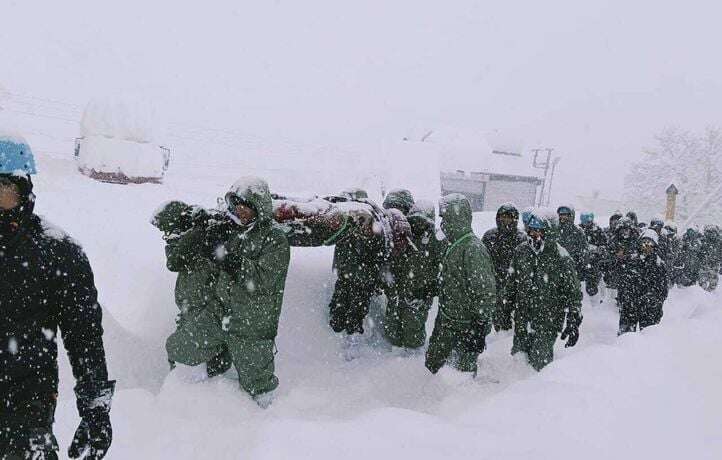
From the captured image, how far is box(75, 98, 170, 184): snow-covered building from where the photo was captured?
31.9 ft

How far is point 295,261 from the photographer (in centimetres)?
529

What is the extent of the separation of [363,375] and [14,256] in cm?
342

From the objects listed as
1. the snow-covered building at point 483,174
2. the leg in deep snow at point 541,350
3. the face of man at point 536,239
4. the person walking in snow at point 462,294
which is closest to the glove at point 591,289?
the leg in deep snow at point 541,350

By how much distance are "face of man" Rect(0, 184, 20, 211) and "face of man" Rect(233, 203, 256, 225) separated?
1.76 m

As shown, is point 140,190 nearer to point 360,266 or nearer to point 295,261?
point 295,261

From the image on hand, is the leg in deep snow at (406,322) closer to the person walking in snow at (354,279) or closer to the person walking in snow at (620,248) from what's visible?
the person walking in snow at (354,279)

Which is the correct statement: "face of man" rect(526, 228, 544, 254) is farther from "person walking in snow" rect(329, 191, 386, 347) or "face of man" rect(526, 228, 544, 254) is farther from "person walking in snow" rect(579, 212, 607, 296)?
"person walking in snow" rect(579, 212, 607, 296)

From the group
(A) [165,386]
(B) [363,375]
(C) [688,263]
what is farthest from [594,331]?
(A) [165,386]

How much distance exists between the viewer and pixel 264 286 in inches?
136

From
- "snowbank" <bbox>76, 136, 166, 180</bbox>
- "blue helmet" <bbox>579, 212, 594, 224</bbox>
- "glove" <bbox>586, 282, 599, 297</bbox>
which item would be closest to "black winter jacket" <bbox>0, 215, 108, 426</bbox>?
"snowbank" <bbox>76, 136, 166, 180</bbox>

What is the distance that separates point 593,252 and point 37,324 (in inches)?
378

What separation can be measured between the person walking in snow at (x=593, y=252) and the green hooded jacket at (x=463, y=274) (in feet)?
17.5

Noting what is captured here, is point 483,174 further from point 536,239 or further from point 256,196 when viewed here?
point 256,196

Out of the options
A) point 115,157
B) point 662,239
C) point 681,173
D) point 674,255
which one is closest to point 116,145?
point 115,157
